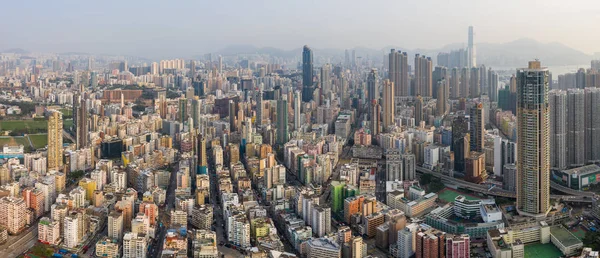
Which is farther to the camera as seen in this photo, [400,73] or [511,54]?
[400,73]

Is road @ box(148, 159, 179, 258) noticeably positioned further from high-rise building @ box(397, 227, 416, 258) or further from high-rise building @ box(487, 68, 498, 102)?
high-rise building @ box(487, 68, 498, 102)

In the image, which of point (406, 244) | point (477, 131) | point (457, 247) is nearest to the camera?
point (457, 247)

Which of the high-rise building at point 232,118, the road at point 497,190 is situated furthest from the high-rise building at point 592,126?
the high-rise building at point 232,118

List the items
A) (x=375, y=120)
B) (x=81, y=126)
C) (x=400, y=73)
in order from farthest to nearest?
(x=400, y=73) < (x=375, y=120) < (x=81, y=126)

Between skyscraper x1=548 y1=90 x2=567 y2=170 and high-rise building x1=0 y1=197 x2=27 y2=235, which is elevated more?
skyscraper x1=548 y1=90 x2=567 y2=170

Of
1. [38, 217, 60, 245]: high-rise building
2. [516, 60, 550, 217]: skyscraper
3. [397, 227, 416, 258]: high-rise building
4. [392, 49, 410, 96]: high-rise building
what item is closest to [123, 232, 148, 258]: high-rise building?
[38, 217, 60, 245]: high-rise building

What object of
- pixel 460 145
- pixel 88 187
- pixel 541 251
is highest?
pixel 460 145

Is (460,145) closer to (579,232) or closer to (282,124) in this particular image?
(579,232)

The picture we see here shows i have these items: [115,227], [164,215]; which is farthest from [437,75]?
[115,227]

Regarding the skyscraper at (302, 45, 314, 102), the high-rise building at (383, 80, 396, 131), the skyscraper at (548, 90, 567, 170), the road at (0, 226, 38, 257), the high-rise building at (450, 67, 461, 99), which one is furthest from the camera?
the skyscraper at (302, 45, 314, 102)
